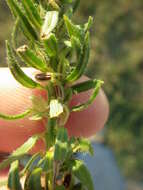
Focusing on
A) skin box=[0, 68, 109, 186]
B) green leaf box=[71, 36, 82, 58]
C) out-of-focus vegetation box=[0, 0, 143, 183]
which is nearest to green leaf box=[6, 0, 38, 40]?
green leaf box=[71, 36, 82, 58]

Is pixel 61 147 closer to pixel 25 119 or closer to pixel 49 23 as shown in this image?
pixel 49 23

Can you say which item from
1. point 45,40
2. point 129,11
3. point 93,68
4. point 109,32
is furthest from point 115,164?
point 45,40

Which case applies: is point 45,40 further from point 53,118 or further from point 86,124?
point 86,124

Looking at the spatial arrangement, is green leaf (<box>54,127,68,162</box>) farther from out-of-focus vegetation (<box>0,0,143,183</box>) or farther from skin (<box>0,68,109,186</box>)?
out-of-focus vegetation (<box>0,0,143,183</box>)

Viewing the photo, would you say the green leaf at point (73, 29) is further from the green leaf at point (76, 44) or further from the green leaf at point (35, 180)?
the green leaf at point (35, 180)

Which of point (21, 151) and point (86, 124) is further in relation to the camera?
point (86, 124)

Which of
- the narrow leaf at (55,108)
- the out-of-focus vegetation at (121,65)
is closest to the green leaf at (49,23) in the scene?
the narrow leaf at (55,108)

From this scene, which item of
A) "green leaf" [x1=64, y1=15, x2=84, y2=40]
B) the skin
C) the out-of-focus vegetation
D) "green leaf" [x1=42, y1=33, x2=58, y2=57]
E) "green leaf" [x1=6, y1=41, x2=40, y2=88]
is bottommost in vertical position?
the out-of-focus vegetation
